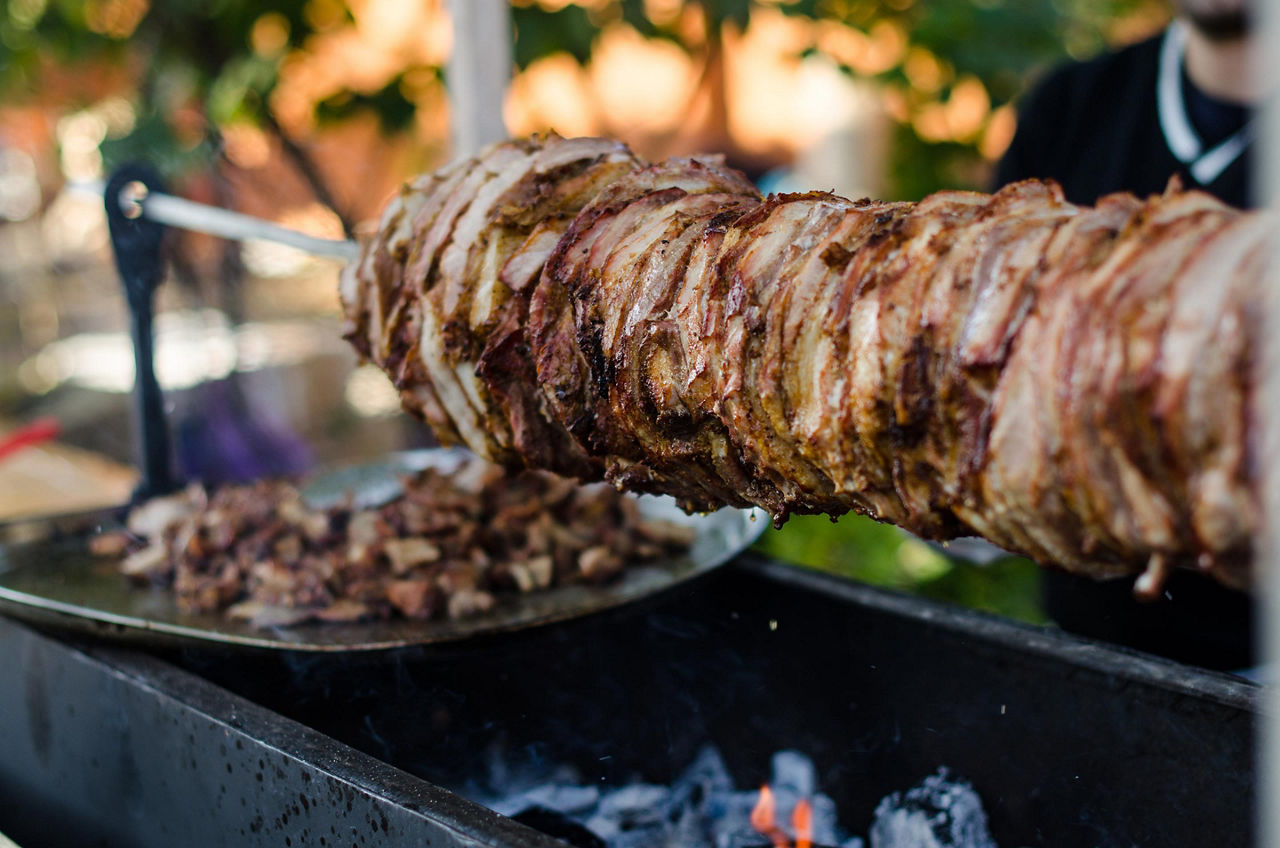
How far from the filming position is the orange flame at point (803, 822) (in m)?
1.99

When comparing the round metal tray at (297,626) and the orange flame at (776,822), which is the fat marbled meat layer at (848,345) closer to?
the round metal tray at (297,626)

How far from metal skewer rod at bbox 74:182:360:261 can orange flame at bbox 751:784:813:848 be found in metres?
1.37

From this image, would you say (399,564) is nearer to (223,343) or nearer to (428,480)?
(428,480)

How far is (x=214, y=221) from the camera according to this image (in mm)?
2295

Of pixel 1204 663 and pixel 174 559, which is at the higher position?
pixel 174 559

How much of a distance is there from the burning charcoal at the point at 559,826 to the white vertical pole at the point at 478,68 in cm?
171

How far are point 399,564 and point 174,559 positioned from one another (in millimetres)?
588

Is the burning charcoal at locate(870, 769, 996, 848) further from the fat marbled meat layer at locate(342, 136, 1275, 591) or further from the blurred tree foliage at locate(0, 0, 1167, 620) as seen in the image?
the blurred tree foliage at locate(0, 0, 1167, 620)

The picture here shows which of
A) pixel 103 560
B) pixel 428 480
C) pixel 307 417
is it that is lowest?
pixel 307 417

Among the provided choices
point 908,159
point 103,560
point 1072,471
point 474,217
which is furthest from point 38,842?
point 908,159

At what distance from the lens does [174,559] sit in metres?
2.36

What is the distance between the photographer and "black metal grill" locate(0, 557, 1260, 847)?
1.62 metres

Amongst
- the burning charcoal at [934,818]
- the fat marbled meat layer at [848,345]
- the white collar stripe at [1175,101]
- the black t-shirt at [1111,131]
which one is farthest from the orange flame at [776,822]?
the white collar stripe at [1175,101]

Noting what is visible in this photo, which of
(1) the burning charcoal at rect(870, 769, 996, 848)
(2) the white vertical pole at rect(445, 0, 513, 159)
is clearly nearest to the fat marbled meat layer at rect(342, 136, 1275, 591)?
(1) the burning charcoal at rect(870, 769, 996, 848)
